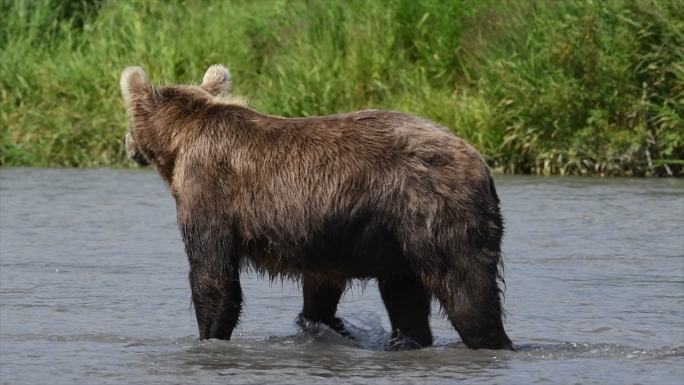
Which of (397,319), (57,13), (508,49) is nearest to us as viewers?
(397,319)

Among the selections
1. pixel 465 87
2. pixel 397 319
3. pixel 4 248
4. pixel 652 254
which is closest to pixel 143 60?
pixel 465 87

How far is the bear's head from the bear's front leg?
19.1 inches

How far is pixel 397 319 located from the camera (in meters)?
6.75

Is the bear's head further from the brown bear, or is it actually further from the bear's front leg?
the bear's front leg

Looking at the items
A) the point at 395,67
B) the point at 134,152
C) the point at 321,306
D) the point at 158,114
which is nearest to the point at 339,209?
the point at 321,306

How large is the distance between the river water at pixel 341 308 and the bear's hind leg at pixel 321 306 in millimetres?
61

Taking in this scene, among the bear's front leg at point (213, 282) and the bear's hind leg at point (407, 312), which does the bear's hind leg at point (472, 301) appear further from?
the bear's front leg at point (213, 282)

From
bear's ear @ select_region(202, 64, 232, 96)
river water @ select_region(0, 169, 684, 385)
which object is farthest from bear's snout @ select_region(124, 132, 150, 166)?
river water @ select_region(0, 169, 684, 385)

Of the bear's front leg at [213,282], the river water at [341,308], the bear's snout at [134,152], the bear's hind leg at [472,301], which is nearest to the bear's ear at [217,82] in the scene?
the bear's snout at [134,152]

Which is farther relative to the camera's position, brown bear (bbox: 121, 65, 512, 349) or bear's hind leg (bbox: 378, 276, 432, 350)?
bear's hind leg (bbox: 378, 276, 432, 350)

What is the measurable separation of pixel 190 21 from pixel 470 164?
35.9 feet

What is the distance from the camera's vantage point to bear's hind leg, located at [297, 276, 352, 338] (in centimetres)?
698

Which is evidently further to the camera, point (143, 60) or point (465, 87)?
point (143, 60)

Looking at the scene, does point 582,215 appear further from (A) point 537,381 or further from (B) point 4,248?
(A) point 537,381
